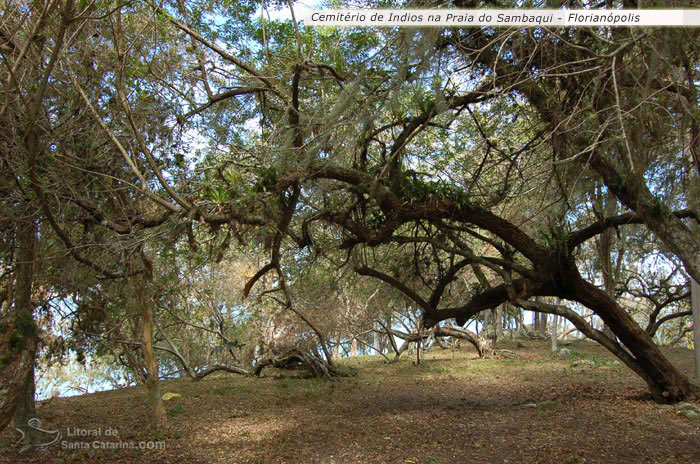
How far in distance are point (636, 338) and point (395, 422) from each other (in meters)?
2.93

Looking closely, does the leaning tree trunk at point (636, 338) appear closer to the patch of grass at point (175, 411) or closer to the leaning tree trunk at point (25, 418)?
the patch of grass at point (175, 411)

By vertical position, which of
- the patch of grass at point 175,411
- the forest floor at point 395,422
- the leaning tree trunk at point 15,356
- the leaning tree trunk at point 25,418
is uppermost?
the leaning tree trunk at point 15,356

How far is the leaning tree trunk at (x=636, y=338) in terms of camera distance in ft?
19.1

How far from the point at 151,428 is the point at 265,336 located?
5.28 m

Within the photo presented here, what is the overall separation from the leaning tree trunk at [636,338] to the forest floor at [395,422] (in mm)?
280

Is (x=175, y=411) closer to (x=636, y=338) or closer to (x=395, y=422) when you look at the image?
(x=395, y=422)

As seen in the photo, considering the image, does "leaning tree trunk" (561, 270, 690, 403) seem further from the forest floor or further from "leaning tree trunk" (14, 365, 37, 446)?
"leaning tree trunk" (14, 365, 37, 446)

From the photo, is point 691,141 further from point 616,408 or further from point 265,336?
point 265,336

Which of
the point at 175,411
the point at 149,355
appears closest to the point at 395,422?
the point at 149,355

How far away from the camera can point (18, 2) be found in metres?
4.21

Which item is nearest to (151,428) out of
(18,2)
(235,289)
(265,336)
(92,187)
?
(92,187)

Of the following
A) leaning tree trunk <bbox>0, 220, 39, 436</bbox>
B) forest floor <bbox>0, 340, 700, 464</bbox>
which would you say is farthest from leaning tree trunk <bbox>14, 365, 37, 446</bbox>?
leaning tree trunk <bbox>0, 220, 39, 436</bbox>

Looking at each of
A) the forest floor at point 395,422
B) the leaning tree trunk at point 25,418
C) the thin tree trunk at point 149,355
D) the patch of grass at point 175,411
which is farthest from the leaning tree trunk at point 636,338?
the leaning tree trunk at point 25,418

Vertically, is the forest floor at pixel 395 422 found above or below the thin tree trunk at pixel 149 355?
below
